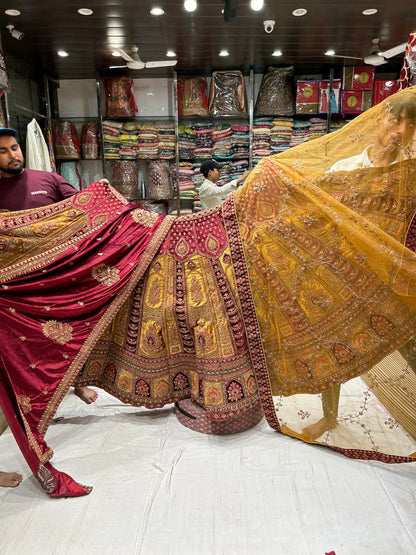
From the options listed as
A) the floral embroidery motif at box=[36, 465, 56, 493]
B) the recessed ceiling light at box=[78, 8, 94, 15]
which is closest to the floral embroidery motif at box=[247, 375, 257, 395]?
the floral embroidery motif at box=[36, 465, 56, 493]

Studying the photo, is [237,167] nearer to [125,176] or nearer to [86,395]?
[125,176]

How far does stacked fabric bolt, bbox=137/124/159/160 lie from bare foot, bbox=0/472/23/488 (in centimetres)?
360

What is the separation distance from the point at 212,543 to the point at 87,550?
40 cm

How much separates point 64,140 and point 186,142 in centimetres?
138

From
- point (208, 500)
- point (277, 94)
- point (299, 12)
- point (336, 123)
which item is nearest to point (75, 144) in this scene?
point (277, 94)

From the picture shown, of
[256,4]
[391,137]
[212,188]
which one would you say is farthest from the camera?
[212,188]

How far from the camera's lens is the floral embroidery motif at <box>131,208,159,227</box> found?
1826 mm

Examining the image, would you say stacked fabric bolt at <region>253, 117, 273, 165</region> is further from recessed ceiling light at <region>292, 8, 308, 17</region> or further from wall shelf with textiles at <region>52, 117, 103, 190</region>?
wall shelf with textiles at <region>52, 117, 103, 190</region>

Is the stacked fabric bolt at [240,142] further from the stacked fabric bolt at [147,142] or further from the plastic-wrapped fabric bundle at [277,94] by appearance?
the stacked fabric bolt at [147,142]

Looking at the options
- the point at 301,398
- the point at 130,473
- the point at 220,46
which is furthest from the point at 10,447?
the point at 220,46

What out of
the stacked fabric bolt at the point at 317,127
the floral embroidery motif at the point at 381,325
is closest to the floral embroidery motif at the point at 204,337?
the floral embroidery motif at the point at 381,325

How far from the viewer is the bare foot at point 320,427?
5.22 feet

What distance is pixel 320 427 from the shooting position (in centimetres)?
161

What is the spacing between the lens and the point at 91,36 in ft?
10.8
